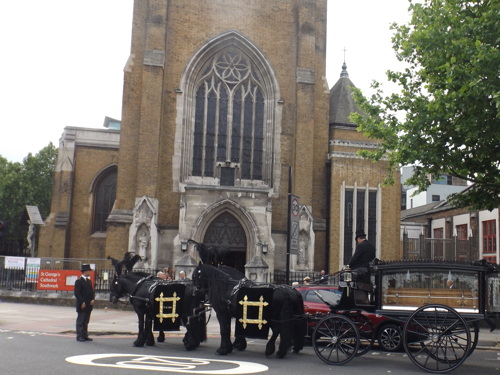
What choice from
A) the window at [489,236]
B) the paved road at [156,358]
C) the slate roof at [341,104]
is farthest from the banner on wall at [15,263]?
the window at [489,236]

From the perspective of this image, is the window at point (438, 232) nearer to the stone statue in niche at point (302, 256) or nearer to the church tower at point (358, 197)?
the church tower at point (358, 197)

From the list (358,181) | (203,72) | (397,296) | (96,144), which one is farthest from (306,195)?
(397,296)

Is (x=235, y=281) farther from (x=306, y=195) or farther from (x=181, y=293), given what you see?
(x=306, y=195)

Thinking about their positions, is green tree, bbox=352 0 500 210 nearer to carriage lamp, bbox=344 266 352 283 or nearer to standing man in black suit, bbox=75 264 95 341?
carriage lamp, bbox=344 266 352 283

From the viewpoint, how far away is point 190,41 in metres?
29.5

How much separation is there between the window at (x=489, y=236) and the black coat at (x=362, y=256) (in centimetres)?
2426

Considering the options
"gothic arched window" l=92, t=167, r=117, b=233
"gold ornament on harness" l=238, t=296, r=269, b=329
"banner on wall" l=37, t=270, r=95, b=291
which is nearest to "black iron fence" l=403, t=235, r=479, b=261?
"banner on wall" l=37, t=270, r=95, b=291

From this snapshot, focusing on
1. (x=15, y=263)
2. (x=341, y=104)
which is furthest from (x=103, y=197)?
(x=341, y=104)

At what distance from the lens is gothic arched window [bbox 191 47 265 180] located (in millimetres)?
29500

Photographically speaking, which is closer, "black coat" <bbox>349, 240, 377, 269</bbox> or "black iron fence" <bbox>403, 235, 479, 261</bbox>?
"black coat" <bbox>349, 240, 377, 269</bbox>

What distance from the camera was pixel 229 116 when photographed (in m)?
29.6

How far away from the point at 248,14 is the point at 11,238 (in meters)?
34.5

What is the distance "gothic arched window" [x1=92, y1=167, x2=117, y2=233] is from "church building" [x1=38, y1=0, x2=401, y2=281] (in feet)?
8.43

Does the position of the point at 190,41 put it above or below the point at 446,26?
above
